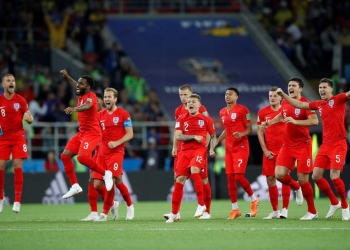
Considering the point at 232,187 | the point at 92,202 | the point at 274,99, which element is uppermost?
the point at 274,99

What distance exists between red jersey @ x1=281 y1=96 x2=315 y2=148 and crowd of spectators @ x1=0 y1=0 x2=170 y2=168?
471 inches

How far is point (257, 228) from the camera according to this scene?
15.6 m

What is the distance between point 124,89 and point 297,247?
2021 cm

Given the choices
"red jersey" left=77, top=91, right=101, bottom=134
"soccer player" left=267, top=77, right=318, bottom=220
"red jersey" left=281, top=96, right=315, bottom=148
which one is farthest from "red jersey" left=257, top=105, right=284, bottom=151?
"red jersey" left=77, top=91, right=101, bottom=134

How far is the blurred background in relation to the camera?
30.0 meters

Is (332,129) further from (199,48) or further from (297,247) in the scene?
(199,48)

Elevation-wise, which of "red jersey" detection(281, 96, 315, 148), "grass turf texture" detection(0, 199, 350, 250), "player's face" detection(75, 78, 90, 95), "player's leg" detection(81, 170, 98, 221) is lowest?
"grass turf texture" detection(0, 199, 350, 250)

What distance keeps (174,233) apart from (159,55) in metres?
23.6

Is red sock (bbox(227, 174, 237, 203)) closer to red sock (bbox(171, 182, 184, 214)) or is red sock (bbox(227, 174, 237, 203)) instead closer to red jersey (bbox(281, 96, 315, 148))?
red jersey (bbox(281, 96, 315, 148))

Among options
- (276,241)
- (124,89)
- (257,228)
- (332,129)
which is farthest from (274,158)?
(124,89)

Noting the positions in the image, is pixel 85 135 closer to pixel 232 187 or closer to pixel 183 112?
pixel 183 112

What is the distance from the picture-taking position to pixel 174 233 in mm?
14680

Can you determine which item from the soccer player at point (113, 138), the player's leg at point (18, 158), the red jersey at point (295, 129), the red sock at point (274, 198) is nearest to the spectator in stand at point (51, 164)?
the player's leg at point (18, 158)

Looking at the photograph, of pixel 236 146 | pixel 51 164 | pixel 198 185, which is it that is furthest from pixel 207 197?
pixel 51 164
